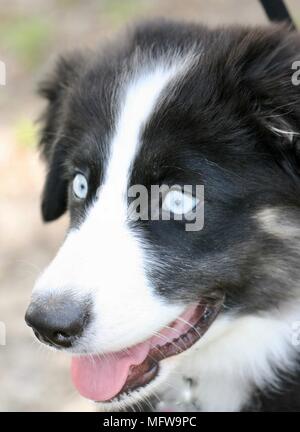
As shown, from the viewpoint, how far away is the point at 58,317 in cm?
258

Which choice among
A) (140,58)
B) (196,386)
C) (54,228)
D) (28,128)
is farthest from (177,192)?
(28,128)

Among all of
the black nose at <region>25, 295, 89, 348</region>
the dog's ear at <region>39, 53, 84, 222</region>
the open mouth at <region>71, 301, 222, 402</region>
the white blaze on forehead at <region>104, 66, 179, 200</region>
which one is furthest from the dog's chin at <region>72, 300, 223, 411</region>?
the dog's ear at <region>39, 53, 84, 222</region>

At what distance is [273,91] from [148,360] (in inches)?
38.4

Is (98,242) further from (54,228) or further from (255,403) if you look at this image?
(54,228)

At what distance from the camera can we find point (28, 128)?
6066mm

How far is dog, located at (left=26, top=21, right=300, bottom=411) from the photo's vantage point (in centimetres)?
264

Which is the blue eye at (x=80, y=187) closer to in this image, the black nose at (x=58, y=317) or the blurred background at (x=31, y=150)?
the black nose at (x=58, y=317)

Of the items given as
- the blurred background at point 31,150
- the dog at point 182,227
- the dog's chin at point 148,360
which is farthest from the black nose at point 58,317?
the blurred background at point 31,150

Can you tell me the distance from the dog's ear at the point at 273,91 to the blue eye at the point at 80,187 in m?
0.59

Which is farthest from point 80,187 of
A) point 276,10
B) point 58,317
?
point 276,10

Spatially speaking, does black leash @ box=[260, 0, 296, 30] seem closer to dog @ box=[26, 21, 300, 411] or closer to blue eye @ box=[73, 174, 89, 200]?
dog @ box=[26, 21, 300, 411]

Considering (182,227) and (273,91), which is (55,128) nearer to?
(182,227)

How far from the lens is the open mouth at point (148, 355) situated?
9.27ft

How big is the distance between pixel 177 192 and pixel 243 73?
1.48ft
